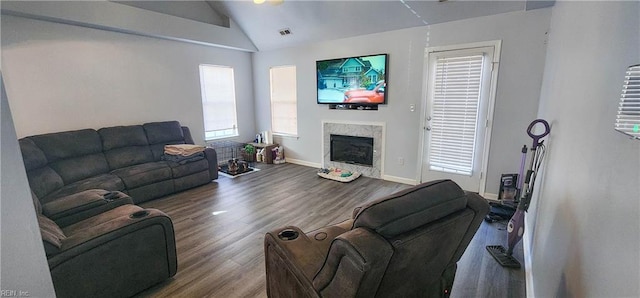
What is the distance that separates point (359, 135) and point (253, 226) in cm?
259

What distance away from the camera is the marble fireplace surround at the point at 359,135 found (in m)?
4.67

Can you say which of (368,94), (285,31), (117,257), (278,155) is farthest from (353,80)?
(117,257)

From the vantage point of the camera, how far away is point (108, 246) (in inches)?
70.8

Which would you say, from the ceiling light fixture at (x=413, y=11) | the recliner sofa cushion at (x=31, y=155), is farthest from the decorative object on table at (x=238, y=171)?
the ceiling light fixture at (x=413, y=11)

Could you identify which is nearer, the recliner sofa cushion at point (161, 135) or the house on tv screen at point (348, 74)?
the recliner sofa cushion at point (161, 135)

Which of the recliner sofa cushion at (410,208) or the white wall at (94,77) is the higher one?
the white wall at (94,77)

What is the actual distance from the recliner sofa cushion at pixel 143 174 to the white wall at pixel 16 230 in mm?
3363

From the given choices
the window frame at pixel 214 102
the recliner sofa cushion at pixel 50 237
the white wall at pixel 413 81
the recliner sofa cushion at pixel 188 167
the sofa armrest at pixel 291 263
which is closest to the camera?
the sofa armrest at pixel 291 263

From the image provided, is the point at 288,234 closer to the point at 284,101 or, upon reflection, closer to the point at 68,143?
the point at 68,143

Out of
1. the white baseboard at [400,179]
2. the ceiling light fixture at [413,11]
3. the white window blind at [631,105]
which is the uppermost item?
the ceiling light fixture at [413,11]

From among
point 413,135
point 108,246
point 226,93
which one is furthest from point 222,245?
point 226,93

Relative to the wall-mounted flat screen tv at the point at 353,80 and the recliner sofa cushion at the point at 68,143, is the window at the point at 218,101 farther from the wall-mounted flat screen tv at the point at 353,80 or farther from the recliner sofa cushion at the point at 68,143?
the wall-mounted flat screen tv at the point at 353,80

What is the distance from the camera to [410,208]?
1.11 meters

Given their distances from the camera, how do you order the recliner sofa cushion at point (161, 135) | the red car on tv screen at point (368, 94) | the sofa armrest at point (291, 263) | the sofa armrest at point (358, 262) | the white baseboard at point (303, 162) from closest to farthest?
the sofa armrest at point (358, 262)
the sofa armrest at point (291, 263)
the recliner sofa cushion at point (161, 135)
the red car on tv screen at point (368, 94)
the white baseboard at point (303, 162)
